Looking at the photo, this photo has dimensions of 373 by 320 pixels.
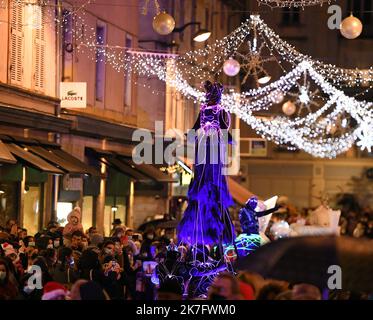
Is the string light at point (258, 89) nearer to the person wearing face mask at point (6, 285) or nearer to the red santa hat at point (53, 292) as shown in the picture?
the person wearing face mask at point (6, 285)

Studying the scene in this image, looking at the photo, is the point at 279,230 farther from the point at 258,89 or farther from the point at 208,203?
the point at 258,89

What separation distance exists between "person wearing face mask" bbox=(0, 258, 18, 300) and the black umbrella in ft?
12.5

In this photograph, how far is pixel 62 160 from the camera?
2838cm

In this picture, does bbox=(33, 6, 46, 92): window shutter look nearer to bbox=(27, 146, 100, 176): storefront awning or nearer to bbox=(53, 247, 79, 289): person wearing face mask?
bbox=(27, 146, 100, 176): storefront awning

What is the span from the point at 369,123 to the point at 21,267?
29266 mm

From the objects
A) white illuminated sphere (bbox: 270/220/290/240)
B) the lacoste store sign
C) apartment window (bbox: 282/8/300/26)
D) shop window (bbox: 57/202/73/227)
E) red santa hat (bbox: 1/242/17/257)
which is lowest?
red santa hat (bbox: 1/242/17/257)

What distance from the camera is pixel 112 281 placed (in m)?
16.5

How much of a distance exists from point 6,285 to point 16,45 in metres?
14.4

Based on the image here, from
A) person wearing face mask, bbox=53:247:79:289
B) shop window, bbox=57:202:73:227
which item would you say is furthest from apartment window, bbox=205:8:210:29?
Result: person wearing face mask, bbox=53:247:79:289

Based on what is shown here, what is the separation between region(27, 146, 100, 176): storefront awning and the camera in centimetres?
2742

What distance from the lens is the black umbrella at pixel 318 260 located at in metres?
9.49
